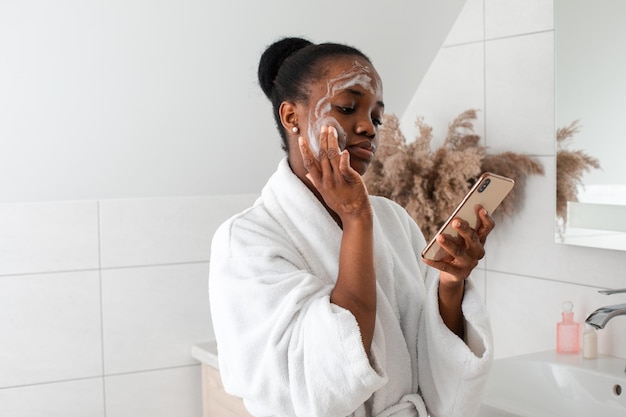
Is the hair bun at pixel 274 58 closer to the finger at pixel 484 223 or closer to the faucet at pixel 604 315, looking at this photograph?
the finger at pixel 484 223

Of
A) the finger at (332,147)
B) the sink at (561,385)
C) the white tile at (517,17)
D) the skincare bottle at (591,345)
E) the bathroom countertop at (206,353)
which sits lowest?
the bathroom countertop at (206,353)

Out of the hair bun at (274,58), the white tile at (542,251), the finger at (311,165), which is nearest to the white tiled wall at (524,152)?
the white tile at (542,251)

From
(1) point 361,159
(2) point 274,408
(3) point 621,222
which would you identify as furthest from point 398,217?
(3) point 621,222

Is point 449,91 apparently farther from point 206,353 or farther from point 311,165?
point 311,165

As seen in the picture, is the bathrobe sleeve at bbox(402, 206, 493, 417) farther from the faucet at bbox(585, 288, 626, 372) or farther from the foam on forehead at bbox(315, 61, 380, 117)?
the faucet at bbox(585, 288, 626, 372)

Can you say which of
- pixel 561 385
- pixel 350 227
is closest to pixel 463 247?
pixel 350 227

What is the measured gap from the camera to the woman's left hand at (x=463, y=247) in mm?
1095

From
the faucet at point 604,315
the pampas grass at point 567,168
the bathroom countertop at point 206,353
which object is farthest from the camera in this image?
the bathroom countertop at point 206,353

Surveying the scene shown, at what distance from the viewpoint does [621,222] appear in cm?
189

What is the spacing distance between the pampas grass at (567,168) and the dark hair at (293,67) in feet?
3.09

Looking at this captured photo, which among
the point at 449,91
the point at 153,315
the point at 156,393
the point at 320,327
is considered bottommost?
the point at 156,393

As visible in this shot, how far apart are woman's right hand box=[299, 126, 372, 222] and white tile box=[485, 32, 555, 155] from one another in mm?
1136

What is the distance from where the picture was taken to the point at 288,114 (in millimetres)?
1226

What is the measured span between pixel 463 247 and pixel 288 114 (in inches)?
12.9
